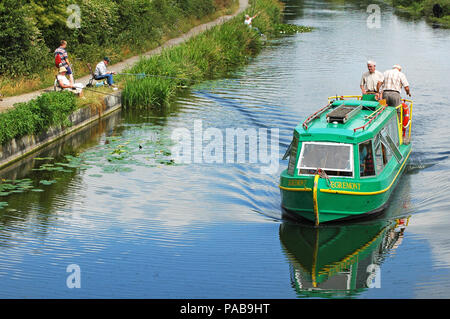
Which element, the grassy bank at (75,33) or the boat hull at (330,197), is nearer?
the boat hull at (330,197)

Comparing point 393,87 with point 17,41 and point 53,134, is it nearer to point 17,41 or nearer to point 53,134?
point 53,134

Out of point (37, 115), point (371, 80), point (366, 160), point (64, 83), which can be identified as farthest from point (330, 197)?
point (64, 83)

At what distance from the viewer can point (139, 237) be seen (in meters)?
15.1

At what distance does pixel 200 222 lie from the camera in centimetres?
1605

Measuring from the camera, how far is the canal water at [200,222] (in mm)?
13055

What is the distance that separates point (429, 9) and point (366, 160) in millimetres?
62162

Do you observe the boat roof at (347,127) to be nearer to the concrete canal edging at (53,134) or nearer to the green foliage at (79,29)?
the concrete canal edging at (53,134)

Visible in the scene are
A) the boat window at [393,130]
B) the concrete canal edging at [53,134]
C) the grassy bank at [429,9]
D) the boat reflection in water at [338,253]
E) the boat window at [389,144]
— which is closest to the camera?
the boat reflection in water at [338,253]

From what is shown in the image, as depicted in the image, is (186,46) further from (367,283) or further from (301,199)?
(367,283)

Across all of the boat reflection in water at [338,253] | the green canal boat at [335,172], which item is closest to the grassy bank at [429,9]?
the green canal boat at [335,172]

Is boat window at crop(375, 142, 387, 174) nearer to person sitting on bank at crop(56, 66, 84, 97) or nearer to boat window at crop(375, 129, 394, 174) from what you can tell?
boat window at crop(375, 129, 394, 174)

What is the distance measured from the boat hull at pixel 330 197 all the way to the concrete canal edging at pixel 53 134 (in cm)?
810

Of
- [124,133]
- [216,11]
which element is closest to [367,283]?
[124,133]

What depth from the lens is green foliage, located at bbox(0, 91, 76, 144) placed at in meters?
19.7
